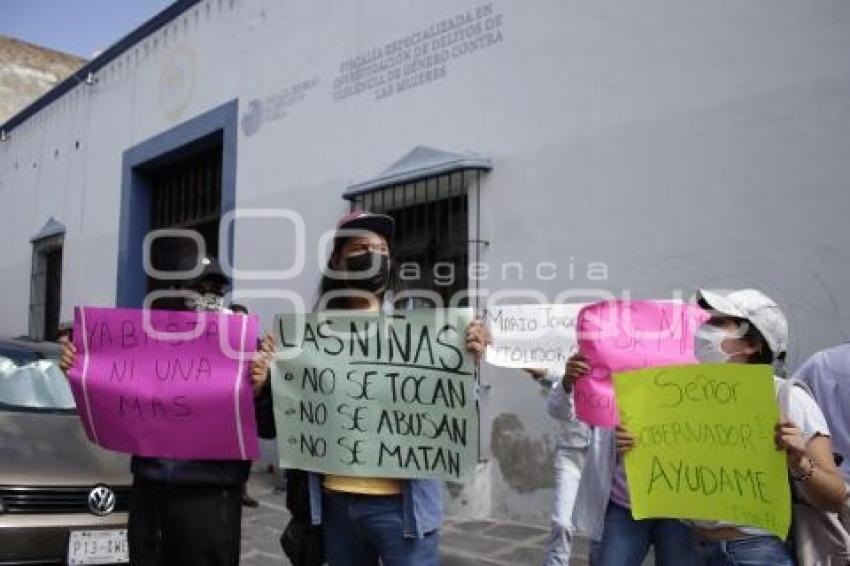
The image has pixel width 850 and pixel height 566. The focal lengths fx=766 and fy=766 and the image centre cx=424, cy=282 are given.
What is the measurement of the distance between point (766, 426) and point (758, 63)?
352 cm

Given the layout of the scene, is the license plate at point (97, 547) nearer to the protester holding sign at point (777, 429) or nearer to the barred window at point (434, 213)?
the protester holding sign at point (777, 429)

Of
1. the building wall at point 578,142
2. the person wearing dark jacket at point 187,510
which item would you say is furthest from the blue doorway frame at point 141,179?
the person wearing dark jacket at point 187,510

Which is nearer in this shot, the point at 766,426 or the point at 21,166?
the point at 766,426

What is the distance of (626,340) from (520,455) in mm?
3221

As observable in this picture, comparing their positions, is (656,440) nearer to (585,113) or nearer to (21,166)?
(585,113)

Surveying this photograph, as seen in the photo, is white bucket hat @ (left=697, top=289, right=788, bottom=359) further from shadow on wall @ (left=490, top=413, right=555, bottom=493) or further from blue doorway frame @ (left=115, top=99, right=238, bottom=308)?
blue doorway frame @ (left=115, top=99, right=238, bottom=308)

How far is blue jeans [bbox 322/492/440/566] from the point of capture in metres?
2.25

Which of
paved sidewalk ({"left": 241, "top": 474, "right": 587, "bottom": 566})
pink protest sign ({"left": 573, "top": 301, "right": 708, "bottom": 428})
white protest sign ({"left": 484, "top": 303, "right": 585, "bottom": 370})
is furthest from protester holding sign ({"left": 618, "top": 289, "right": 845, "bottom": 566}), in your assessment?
paved sidewalk ({"left": 241, "top": 474, "right": 587, "bottom": 566})

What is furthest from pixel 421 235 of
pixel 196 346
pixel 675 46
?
pixel 196 346

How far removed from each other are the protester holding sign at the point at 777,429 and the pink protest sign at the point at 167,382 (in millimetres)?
1325

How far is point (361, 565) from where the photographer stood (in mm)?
2393

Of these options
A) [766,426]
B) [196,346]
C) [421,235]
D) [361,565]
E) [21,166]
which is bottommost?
[361,565]

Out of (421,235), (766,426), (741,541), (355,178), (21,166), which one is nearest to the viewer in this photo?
(766,426)

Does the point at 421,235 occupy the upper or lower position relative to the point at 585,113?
lower
